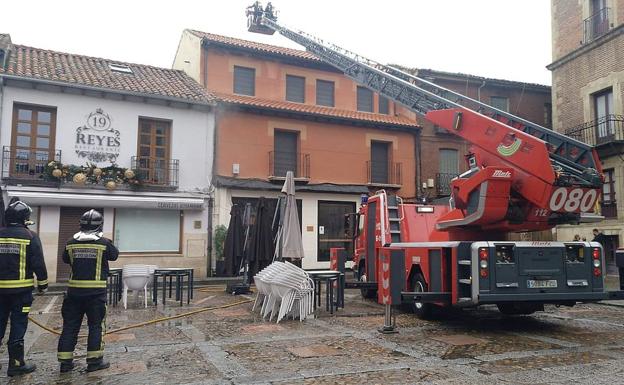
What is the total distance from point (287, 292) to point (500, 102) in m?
18.1

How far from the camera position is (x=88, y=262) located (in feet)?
18.2

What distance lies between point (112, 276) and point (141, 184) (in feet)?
20.4

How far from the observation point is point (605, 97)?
60.6 feet

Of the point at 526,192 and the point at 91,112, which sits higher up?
the point at 91,112

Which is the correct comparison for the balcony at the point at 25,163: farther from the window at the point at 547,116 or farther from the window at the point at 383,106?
the window at the point at 547,116

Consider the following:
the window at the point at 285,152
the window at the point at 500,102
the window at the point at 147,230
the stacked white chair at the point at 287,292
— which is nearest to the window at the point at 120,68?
the window at the point at 147,230

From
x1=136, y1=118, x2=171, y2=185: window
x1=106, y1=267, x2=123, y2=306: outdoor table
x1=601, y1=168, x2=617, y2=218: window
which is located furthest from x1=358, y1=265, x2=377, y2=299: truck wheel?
x1=601, y1=168, x2=617, y2=218: window

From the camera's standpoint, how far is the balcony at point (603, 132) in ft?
56.6

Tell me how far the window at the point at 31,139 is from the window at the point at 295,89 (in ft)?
28.6

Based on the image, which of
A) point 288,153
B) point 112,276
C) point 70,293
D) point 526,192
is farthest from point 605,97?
point 70,293

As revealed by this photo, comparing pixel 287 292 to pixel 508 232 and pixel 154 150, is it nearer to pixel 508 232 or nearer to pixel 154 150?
pixel 508 232

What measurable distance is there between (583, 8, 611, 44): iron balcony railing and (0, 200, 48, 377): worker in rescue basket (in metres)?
19.4

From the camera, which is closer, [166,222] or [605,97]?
[166,222]

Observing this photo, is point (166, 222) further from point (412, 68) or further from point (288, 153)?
point (412, 68)
